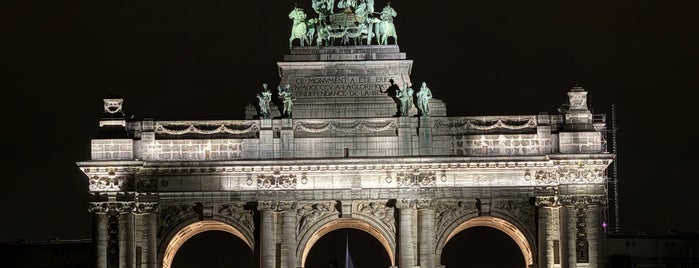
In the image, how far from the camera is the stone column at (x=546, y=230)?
10231 cm

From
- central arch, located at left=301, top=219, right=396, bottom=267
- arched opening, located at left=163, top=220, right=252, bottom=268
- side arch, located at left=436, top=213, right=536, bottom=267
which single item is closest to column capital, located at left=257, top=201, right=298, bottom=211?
central arch, located at left=301, top=219, right=396, bottom=267

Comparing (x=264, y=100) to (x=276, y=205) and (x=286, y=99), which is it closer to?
(x=286, y=99)

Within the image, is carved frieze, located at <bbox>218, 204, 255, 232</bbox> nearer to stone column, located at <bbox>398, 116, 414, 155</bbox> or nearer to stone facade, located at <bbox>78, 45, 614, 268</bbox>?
stone facade, located at <bbox>78, 45, 614, 268</bbox>

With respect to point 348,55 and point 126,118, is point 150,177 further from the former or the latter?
point 348,55

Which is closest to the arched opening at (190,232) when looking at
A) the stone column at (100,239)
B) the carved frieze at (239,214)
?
the carved frieze at (239,214)

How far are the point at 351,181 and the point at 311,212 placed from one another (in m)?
2.69

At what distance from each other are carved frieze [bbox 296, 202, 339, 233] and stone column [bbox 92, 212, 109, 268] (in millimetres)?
10084

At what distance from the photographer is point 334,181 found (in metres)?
103

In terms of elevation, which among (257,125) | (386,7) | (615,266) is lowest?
(615,266)

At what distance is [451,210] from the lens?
339 ft

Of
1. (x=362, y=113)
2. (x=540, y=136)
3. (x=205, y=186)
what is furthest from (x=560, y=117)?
(x=205, y=186)

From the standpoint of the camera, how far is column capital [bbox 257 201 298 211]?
102562 mm

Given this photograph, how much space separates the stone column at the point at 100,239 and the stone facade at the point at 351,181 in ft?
0.17

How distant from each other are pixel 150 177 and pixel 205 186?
2932 millimetres
